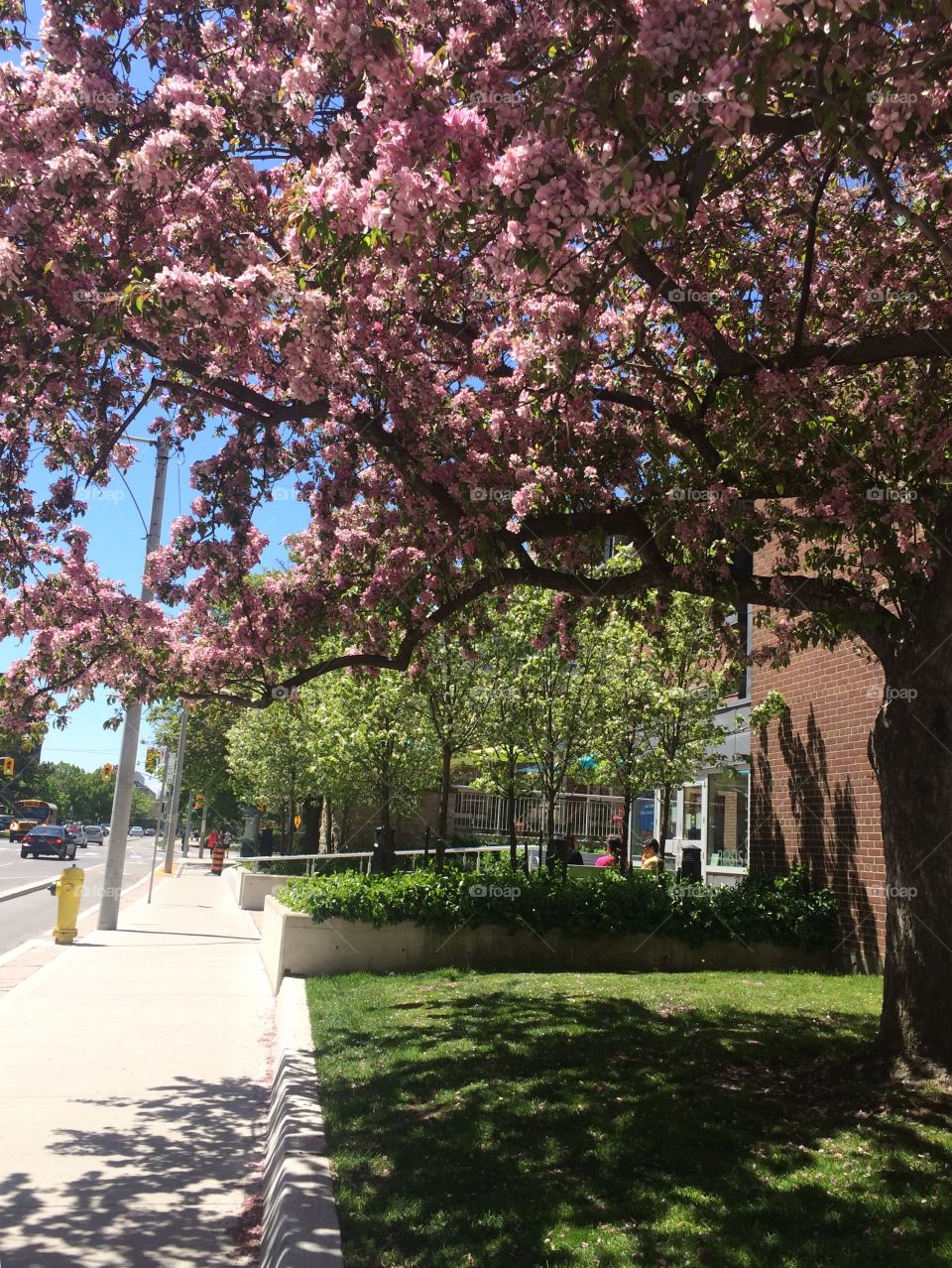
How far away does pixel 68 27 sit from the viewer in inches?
250

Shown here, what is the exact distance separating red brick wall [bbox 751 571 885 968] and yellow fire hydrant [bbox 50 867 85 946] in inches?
382

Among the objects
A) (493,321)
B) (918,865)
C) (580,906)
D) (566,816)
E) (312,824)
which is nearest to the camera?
(918,865)

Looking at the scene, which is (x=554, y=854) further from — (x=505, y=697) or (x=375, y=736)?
(x=375, y=736)

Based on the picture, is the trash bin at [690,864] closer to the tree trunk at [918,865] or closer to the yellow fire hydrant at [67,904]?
the tree trunk at [918,865]

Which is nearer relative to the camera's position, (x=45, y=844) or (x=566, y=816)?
(x=566, y=816)

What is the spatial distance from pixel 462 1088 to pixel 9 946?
36.1ft

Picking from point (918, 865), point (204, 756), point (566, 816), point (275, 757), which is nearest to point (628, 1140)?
point (918, 865)

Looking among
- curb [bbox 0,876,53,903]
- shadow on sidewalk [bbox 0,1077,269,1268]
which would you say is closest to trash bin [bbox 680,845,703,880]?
shadow on sidewalk [bbox 0,1077,269,1268]

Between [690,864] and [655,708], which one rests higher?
[655,708]

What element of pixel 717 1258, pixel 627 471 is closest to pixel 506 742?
pixel 627 471

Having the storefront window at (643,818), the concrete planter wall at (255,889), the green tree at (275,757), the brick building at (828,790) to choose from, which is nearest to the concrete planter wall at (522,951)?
the brick building at (828,790)

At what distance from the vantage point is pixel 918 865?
254 inches

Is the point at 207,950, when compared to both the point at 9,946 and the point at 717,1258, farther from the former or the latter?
the point at 717,1258

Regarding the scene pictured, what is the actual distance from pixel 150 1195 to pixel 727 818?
13.0m
